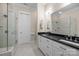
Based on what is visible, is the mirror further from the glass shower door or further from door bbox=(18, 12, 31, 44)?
the glass shower door

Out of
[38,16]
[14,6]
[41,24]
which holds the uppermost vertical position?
[14,6]

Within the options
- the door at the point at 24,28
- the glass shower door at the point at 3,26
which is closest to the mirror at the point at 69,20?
the door at the point at 24,28

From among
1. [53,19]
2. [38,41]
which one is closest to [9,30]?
[38,41]

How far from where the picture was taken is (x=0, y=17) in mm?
3355

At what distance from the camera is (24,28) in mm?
4562

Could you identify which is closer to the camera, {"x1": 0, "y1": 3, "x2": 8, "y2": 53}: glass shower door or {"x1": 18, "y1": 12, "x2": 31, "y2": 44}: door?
{"x1": 0, "y1": 3, "x2": 8, "y2": 53}: glass shower door

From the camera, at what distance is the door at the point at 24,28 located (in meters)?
4.39

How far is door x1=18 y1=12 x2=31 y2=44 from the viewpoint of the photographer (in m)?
4.39

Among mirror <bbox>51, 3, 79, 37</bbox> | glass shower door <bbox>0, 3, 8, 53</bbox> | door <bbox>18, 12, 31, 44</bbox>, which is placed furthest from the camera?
door <bbox>18, 12, 31, 44</bbox>

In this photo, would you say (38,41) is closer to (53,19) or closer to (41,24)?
(41,24)

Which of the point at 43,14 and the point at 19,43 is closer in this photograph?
the point at 43,14

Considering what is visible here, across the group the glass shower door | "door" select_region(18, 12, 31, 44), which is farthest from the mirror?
the glass shower door

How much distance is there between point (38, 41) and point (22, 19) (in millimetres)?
1441

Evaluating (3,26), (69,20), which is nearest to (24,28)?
(3,26)
